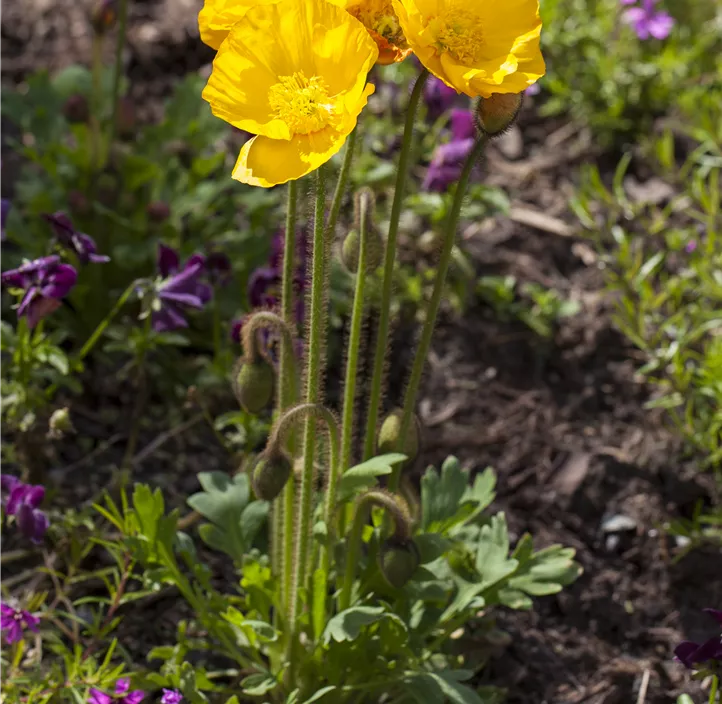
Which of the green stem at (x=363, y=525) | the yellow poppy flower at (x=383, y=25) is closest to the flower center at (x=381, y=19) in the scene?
the yellow poppy flower at (x=383, y=25)

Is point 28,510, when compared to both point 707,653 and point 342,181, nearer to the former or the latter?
point 342,181

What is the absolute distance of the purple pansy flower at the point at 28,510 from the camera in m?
2.69

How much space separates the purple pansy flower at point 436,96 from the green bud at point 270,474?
196 cm

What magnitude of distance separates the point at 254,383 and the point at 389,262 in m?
0.42

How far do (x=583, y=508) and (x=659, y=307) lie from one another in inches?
36.9

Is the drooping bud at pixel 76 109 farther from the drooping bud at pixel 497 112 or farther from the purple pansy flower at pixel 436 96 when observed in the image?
the drooping bud at pixel 497 112

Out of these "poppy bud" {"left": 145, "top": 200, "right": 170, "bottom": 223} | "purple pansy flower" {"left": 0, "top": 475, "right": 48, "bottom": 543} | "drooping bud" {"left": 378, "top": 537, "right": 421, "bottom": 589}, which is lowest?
"purple pansy flower" {"left": 0, "top": 475, "right": 48, "bottom": 543}

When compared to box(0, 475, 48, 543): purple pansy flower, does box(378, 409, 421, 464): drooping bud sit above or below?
above

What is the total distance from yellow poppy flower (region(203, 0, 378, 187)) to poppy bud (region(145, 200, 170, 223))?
5.59ft

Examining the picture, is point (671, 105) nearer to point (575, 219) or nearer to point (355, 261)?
point (575, 219)

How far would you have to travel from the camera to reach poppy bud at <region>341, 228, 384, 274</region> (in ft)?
7.66

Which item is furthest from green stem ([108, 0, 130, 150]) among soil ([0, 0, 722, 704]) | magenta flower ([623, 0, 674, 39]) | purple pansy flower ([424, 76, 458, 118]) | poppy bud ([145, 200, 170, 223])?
magenta flower ([623, 0, 674, 39])

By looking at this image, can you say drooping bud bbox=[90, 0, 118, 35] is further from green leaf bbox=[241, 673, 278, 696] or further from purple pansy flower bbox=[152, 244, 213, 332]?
green leaf bbox=[241, 673, 278, 696]

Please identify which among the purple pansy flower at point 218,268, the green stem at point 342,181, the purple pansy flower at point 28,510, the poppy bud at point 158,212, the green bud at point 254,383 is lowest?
the purple pansy flower at point 28,510
